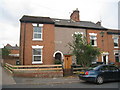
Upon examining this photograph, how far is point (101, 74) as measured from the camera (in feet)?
28.4

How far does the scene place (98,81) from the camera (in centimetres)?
844

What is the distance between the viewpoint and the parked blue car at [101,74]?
8.48 m

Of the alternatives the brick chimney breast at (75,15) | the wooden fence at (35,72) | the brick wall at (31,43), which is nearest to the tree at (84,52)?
the wooden fence at (35,72)

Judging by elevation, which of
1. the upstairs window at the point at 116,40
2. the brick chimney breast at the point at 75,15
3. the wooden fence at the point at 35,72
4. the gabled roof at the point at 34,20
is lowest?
the wooden fence at the point at 35,72

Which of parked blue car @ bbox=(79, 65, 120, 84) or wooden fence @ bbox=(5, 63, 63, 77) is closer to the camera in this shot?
parked blue car @ bbox=(79, 65, 120, 84)

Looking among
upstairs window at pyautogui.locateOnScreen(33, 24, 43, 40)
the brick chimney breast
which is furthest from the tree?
the brick chimney breast

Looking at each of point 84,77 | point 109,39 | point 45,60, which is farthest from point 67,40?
point 84,77

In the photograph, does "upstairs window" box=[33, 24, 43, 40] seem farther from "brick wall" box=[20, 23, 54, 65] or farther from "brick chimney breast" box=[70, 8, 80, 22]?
"brick chimney breast" box=[70, 8, 80, 22]

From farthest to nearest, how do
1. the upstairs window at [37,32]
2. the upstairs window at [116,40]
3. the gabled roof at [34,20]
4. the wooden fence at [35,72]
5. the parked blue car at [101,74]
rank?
the upstairs window at [116,40] < the upstairs window at [37,32] < the gabled roof at [34,20] < the wooden fence at [35,72] < the parked blue car at [101,74]

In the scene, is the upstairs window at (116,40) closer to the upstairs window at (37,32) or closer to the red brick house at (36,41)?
the red brick house at (36,41)

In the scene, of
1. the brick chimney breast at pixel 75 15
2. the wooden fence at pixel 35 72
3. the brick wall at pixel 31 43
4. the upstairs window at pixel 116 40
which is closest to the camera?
the wooden fence at pixel 35 72

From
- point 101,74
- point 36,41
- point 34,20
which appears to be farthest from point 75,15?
point 101,74

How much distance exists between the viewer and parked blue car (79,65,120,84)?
848 centimetres

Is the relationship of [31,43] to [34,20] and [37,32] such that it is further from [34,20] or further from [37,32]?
[34,20]
